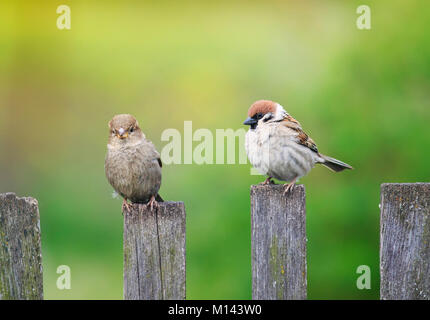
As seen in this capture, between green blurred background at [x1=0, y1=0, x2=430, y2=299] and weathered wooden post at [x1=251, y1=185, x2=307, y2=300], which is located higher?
green blurred background at [x1=0, y1=0, x2=430, y2=299]

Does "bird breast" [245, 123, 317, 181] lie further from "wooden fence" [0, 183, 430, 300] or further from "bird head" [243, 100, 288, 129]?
"wooden fence" [0, 183, 430, 300]

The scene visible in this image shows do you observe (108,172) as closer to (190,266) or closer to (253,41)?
(190,266)

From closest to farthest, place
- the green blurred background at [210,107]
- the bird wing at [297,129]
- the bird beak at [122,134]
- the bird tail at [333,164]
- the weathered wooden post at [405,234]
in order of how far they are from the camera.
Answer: the weathered wooden post at [405,234] → the bird beak at [122,134] → the bird wing at [297,129] → the bird tail at [333,164] → the green blurred background at [210,107]

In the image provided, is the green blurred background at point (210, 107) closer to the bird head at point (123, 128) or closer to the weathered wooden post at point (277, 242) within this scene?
the bird head at point (123, 128)

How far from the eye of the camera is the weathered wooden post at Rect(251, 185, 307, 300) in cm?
262

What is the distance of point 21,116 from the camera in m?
6.29

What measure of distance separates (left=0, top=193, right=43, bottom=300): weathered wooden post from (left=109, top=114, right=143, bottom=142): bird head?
1.26 meters

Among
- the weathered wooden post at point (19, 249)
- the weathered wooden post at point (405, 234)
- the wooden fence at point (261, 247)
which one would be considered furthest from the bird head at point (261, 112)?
the weathered wooden post at point (19, 249)

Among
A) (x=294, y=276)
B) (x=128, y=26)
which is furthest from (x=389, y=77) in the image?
(x=128, y=26)

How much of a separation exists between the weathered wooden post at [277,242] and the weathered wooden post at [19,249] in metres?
0.87

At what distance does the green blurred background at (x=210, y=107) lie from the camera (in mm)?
4504

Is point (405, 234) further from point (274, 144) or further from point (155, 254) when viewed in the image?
point (274, 144)

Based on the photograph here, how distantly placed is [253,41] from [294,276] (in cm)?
377

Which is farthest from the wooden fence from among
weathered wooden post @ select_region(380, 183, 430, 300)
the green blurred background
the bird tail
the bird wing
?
the green blurred background
